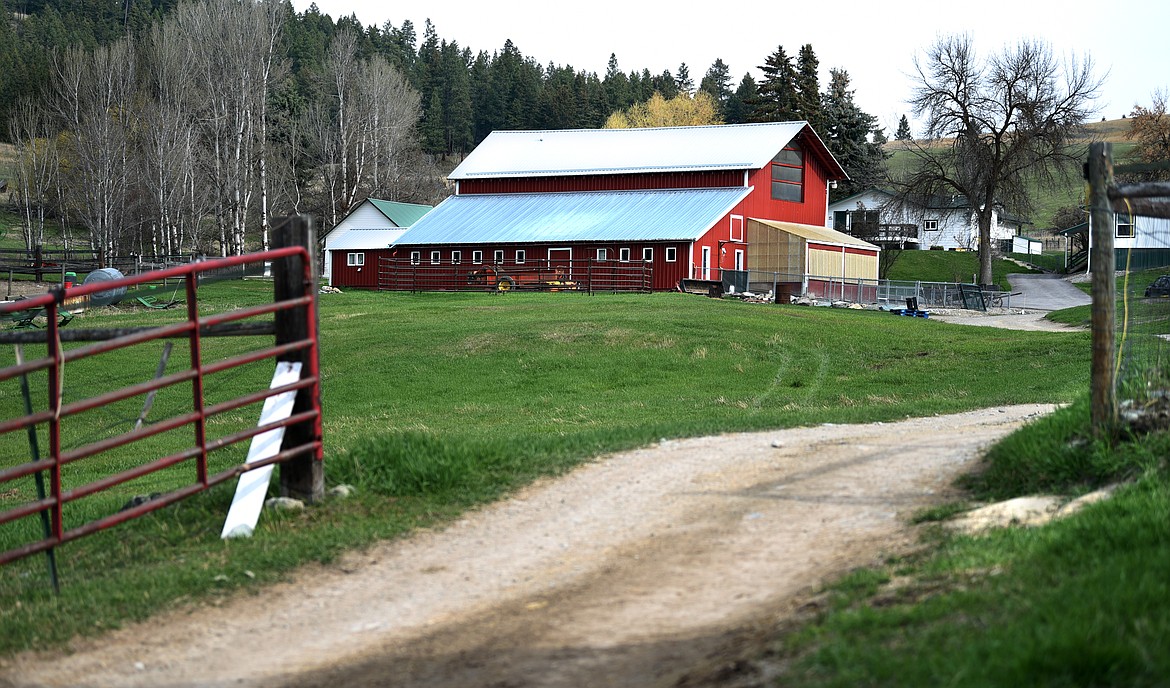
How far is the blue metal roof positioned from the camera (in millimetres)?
52375

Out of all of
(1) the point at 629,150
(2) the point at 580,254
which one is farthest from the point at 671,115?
(2) the point at 580,254

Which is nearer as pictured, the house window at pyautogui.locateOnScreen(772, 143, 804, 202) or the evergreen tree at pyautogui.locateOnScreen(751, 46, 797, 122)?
the house window at pyautogui.locateOnScreen(772, 143, 804, 202)

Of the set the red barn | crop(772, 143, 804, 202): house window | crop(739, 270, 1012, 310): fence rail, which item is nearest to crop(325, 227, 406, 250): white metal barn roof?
the red barn

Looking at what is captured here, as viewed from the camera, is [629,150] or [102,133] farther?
[102,133]

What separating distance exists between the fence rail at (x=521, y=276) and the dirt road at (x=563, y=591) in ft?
124

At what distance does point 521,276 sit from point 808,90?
144ft

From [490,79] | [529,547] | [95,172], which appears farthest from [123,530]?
[490,79]

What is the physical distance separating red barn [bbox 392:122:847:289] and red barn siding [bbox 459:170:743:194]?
5cm

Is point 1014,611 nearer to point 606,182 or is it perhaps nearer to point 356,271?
point 606,182

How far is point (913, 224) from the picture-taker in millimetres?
93375

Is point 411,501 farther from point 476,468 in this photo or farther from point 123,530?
point 123,530

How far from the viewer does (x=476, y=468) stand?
29.9ft

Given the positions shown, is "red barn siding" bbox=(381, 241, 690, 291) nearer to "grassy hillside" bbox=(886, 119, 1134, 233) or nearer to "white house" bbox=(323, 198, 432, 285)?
"white house" bbox=(323, 198, 432, 285)

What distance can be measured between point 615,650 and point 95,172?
67206 millimetres
